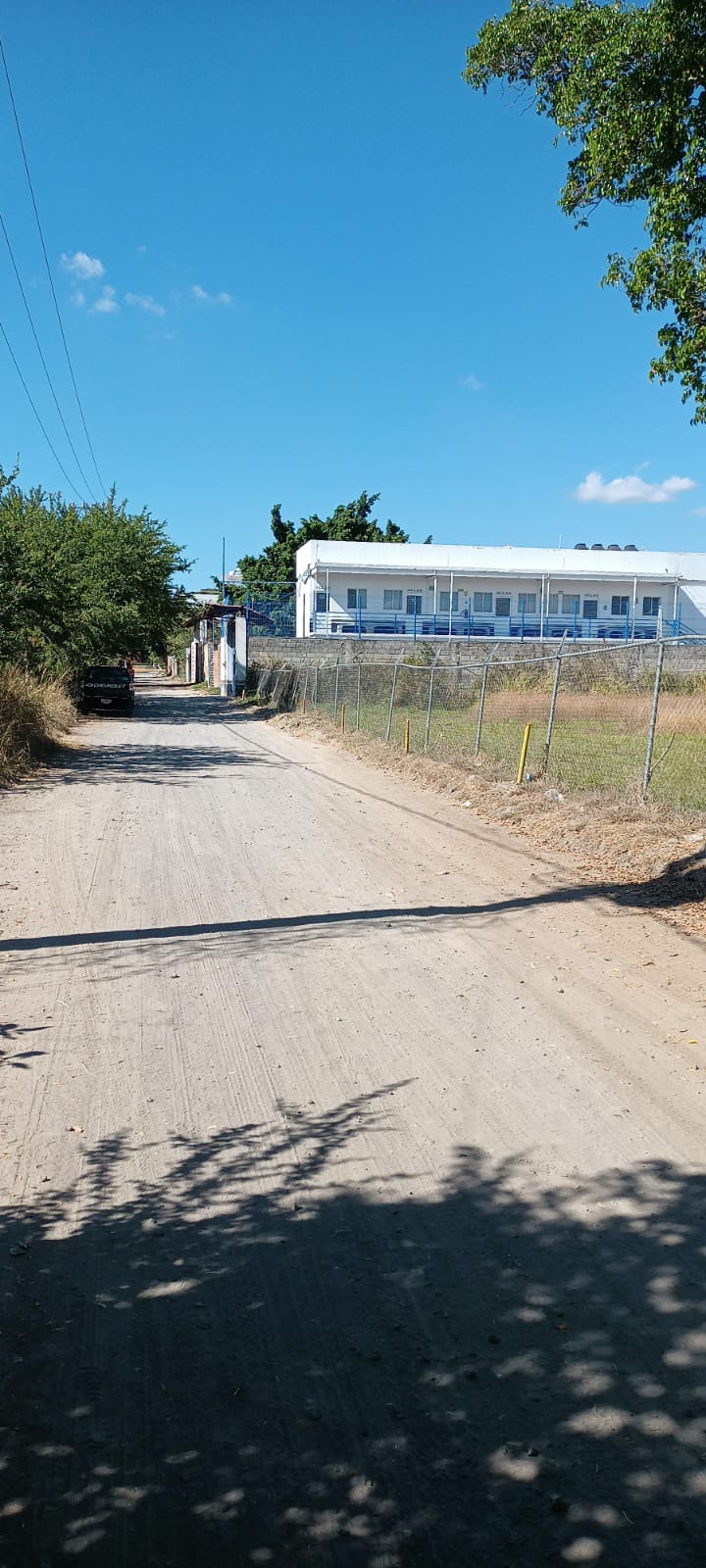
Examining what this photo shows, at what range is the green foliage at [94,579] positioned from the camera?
22312mm

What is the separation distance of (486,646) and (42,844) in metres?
27.4

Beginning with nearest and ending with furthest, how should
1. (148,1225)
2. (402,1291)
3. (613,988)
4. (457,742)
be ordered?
(402,1291)
(148,1225)
(613,988)
(457,742)

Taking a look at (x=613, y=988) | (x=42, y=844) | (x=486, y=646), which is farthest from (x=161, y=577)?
(x=613, y=988)

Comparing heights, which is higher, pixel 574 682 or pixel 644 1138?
pixel 574 682

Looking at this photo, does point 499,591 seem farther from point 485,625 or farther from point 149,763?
point 149,763

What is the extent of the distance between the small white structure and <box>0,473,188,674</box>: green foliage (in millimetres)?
11563

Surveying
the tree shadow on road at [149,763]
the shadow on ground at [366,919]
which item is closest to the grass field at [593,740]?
the shadow on ground at [366,919]

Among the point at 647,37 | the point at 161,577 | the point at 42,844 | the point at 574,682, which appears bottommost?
the point at 42,844

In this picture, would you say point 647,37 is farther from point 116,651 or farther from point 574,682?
point 116,651

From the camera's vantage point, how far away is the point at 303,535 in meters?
71.8

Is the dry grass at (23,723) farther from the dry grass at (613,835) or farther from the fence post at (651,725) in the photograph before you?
the fence post at (651,725)

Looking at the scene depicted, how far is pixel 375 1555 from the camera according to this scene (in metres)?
2.46

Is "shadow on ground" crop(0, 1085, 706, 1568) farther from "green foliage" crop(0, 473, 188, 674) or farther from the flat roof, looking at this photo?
the flat roof

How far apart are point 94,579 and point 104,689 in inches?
150
